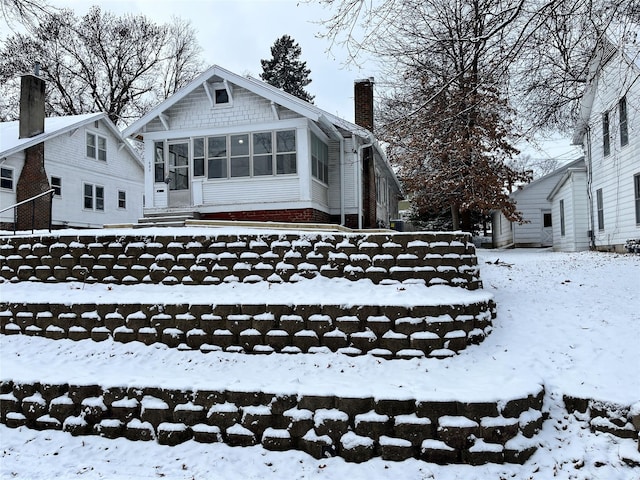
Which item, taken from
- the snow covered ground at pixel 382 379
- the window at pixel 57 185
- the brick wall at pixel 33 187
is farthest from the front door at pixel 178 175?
the window at pixel 57 185

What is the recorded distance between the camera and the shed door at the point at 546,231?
62.7ft

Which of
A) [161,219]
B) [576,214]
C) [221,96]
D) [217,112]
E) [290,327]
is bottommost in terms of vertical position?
[290,327]

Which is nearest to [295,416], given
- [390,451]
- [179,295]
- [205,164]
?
[390,451]

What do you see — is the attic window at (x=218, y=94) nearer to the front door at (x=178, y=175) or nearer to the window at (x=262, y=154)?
the window at (x=262, y=154)

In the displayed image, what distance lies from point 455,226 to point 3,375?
1466 cm

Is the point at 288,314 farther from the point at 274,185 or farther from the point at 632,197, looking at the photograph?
the point at 632,197

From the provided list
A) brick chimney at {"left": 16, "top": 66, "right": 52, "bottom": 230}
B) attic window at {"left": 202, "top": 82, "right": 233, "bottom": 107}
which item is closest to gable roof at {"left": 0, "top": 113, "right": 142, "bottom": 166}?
brick chimney at {"left": 16, "top": 66, "right": 52, "bottom": 230}

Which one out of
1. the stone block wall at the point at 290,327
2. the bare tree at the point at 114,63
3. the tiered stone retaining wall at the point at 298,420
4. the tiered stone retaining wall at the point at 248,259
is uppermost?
the bare tree at the point at 114,63

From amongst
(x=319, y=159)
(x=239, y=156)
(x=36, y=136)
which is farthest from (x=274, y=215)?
(x=36, y=136)

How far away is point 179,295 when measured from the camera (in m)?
5.36

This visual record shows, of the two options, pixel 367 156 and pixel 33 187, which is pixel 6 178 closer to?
pixel 33 187

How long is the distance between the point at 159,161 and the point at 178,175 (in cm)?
68

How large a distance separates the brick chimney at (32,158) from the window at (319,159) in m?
11.2

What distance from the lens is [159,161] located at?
11.9 metres
